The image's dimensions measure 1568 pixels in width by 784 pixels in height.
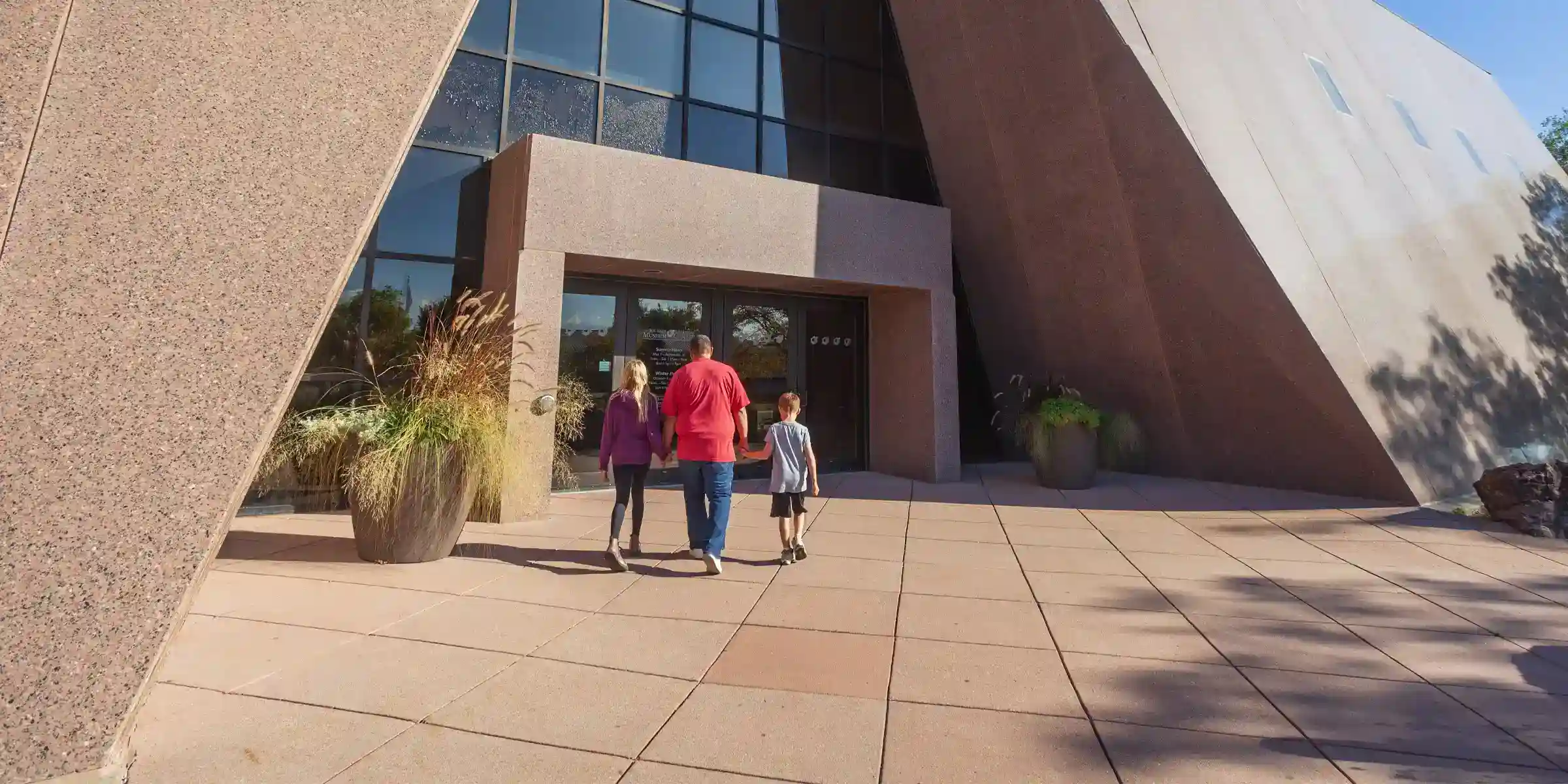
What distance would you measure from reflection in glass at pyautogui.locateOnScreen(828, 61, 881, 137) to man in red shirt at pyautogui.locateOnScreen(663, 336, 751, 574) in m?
8.09

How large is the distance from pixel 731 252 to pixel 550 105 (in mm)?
3577

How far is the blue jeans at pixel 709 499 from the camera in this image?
5.11 m

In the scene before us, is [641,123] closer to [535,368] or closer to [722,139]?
[722,139]

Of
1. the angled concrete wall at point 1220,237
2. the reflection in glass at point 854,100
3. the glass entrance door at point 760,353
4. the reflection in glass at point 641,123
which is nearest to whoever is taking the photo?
the angled concrete wall at point 1220,237

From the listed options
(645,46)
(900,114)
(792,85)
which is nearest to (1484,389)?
(900,114)

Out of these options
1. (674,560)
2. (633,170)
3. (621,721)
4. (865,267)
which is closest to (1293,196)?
(865,267)

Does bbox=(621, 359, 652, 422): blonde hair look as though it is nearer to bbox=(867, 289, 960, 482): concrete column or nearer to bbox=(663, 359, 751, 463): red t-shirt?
bbox=(663, 359, 751, 463): red t-shirt

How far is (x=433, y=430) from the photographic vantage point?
5.38 m

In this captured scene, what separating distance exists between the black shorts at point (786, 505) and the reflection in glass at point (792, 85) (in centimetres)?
800

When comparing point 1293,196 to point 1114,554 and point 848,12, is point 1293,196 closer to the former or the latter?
point 1114,554

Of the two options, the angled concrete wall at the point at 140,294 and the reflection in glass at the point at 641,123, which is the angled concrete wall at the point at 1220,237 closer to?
the reflection in glass at the point at 641,123

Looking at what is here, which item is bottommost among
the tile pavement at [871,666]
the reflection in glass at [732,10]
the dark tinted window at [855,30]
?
the tile pavement at [871,666]

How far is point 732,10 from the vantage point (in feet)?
Answer: 36.3

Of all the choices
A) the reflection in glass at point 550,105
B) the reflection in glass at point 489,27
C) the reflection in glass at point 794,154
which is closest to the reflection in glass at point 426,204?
the reflection in glass at point 550,105
